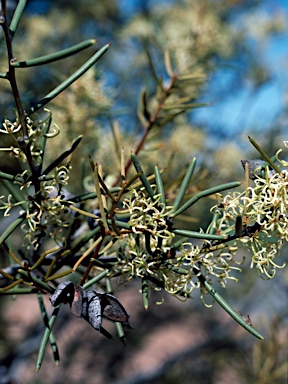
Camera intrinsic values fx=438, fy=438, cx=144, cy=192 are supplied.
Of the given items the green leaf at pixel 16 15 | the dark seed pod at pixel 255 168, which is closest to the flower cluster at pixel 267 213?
the dark seed pod at pixel 255 168

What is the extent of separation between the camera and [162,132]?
968 mm

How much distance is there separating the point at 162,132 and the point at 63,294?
32.3 inches

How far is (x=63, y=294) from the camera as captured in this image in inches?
6.7

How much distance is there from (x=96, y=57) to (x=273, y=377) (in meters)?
0.59

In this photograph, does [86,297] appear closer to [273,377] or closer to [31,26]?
[273,377]

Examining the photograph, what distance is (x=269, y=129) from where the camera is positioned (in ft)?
3.93

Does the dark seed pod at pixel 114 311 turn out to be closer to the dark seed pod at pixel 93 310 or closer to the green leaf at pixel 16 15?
the dark seed pod at pixel 93 310

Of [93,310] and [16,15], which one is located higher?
[16,15]

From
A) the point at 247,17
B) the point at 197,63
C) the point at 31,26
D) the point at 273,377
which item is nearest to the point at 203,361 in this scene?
the point at 273,377

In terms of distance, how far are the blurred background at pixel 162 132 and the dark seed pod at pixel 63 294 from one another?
7.4 inches

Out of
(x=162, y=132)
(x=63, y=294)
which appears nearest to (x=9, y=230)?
(x=63, y=294)

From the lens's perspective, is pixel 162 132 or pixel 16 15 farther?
pixel 162 132

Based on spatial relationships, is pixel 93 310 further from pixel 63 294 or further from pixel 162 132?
pixel 162 132

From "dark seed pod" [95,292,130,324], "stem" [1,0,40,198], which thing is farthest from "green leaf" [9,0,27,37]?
"dark seed pod" [95,292,130,324]
